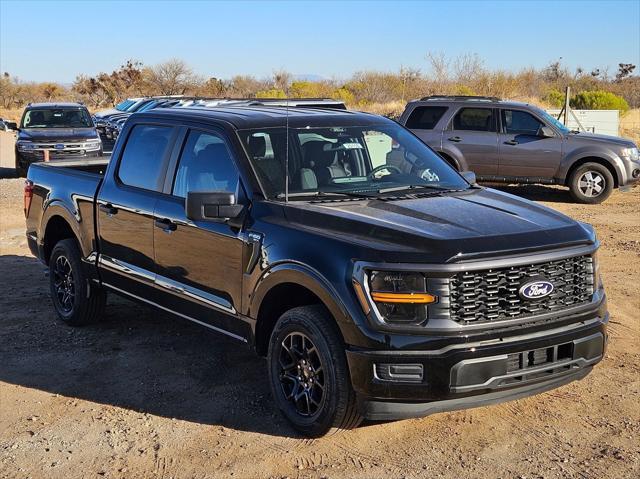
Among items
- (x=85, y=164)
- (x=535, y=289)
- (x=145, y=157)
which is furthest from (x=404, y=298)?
(x=85, y=164)

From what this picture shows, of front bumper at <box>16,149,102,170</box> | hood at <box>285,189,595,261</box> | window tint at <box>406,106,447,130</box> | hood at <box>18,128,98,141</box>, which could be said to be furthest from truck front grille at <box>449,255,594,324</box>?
hood at <box>18,128,98,141</box>

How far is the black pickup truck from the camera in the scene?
4.14 m

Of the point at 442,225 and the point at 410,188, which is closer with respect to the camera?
the point at 442,225

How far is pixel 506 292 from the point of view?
13.9 ft

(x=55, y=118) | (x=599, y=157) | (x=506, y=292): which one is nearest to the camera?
(x=506, y=292)

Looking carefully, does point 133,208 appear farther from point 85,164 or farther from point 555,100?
point 555,100

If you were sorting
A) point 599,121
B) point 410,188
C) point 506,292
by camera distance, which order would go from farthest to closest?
point 599,121 → point 410,188 → point 506,292

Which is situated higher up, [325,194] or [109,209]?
[325,194]

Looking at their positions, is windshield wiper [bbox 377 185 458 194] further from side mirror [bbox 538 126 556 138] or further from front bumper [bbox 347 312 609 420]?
side mirror [bbox 538 126 556 138]

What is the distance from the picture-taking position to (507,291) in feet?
13.9

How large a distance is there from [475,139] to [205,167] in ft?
33.6

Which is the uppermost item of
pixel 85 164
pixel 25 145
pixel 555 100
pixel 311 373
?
pixel 555 100

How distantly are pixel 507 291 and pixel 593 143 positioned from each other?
1112cm

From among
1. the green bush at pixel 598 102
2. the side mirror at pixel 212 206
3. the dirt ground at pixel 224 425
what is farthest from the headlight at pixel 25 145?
the green bush at pixel 598 102
